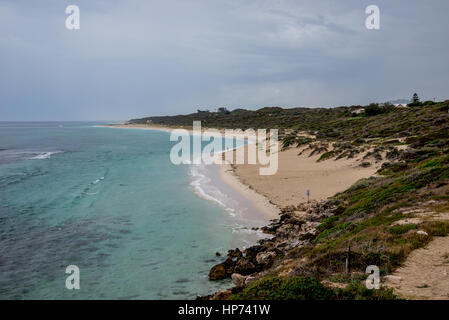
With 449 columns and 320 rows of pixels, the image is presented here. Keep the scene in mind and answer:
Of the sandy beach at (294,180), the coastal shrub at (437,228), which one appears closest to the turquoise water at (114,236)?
the sandy beach at (294,180)

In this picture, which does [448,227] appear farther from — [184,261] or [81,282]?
[81,282]

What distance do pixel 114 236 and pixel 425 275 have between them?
14828 millimetres

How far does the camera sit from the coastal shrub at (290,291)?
668cm

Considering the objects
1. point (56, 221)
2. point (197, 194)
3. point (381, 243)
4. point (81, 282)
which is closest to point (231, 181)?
point (197, 194)

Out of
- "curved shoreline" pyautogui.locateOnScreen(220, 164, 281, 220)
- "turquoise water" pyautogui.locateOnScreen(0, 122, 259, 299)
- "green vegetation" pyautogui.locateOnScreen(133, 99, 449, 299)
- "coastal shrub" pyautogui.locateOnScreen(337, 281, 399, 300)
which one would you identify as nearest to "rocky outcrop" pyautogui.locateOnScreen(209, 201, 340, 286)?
"green vegetation" pyautogui.locateOnScreen(133, 99, 449, 299)

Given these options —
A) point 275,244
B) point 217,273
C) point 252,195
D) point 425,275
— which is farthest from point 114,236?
point 425,275

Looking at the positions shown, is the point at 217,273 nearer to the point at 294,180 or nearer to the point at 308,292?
the point at 308,292

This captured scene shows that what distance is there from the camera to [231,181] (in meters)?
30.1

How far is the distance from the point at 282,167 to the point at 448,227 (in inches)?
962

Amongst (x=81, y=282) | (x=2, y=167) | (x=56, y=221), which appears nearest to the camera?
(x=81, y=282)

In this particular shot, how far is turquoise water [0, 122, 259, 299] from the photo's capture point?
1186 centimetres

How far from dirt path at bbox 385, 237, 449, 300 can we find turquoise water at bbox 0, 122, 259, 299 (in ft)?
21.0

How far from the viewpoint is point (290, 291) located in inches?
270
